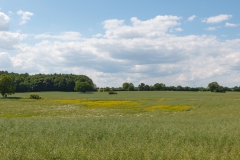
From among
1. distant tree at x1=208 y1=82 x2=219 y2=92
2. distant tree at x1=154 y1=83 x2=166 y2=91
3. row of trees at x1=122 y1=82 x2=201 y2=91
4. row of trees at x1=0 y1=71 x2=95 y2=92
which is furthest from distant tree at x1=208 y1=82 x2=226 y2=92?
row of trees at x1=0 y1=71 x2=95 y2=92

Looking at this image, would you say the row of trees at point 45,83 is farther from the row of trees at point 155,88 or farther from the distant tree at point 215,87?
the distant tree at point 215,87

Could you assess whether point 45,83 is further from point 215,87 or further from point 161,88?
point 215,87

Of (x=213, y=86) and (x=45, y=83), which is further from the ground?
(x=45, y=83)

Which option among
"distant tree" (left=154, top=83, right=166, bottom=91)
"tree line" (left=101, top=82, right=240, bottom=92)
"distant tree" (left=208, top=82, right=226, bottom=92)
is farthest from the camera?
"distant tree" (left=154, top=83, right=166, bottom=91)

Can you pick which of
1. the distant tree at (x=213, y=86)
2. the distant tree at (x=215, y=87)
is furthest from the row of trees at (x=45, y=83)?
the distant tree at (x=215, y=87)

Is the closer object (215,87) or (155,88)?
(215,87)

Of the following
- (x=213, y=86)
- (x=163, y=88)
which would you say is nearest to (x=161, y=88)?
(x=163, y=88)

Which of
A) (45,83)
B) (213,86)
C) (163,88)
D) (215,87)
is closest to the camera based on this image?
(215,87)

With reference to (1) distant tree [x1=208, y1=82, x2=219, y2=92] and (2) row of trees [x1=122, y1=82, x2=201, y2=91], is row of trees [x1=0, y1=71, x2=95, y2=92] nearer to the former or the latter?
(2) row of trees [x1=122, y1=82, x2=201, y2=91]

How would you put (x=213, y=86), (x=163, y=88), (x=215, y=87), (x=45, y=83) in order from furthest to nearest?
(x=163, y=88) < (x=45, y=83) < (x=213, y=86) < (x=215, y=87)

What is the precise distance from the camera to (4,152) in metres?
12.2

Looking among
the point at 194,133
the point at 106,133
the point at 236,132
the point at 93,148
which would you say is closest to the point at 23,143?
the point at 93,148

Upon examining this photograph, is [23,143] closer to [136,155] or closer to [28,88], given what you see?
[136,155]

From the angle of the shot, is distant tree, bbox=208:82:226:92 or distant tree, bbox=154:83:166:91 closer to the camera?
distant tree, bbox=208:82:226:92
